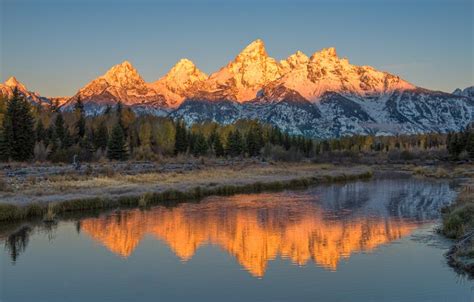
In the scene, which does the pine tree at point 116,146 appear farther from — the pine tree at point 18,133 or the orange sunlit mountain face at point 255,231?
the orange sunlit mountain face at point 255,231

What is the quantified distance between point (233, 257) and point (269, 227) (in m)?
7.80

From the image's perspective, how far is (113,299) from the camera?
59.7 feet

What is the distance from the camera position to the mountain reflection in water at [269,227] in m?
25.7

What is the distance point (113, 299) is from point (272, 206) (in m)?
23.8

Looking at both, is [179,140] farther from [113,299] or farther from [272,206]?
[113,299]

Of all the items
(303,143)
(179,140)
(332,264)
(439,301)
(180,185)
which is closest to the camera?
(439,301)

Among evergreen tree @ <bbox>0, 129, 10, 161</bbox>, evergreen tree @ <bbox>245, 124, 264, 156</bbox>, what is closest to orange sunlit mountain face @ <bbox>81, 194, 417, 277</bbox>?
evergreen tree @ <bbox>0, 129, 10, 161</bbox>

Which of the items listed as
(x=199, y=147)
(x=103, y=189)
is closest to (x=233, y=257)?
(x=103, y=189)

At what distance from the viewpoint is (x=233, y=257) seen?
2450 cm

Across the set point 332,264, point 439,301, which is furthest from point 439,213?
point 439,301

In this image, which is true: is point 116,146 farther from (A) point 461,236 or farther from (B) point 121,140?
(A) point 461,236

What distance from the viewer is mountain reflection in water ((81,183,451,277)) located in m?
25.7

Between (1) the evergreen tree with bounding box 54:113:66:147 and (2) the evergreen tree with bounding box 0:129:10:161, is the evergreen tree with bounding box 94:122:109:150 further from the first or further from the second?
(2) the evergreen tree with bounding box 0:129:10:161

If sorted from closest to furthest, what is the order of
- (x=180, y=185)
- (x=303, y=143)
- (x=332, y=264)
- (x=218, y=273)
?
(x=218, y=273) → (x=332, y=264) → (x=180, y=185) → (x=303, y=143)
